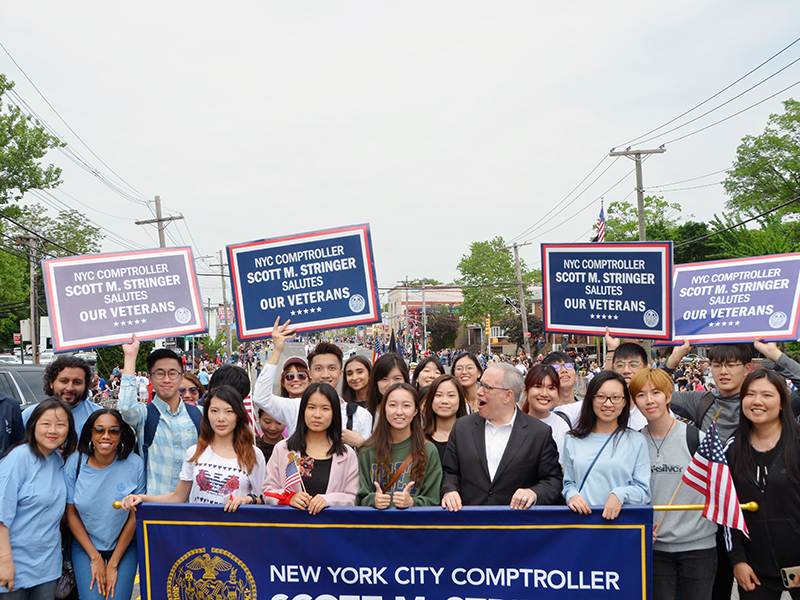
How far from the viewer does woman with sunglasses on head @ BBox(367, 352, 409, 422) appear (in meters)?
5.01

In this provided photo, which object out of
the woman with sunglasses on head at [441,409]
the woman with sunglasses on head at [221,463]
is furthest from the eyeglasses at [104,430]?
the woman with sunglasses on head at [441,409]

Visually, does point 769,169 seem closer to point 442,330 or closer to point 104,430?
point 442,330

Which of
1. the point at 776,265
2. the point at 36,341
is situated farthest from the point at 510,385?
the point at 36,341

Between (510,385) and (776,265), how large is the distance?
11.1 ft

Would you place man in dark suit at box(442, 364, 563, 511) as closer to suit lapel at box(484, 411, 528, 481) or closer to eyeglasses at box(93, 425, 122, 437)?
suit lapel at box(484, 411, 528, 481)

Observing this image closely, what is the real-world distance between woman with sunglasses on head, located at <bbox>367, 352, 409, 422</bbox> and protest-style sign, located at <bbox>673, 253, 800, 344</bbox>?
271cm

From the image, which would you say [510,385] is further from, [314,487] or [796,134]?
[796,134]

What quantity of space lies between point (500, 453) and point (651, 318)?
2.69 m

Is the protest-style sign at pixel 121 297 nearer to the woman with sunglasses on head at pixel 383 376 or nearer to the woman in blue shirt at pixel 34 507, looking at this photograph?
the woman in blue shirt at pixel 34 507

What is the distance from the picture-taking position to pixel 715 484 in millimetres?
3457

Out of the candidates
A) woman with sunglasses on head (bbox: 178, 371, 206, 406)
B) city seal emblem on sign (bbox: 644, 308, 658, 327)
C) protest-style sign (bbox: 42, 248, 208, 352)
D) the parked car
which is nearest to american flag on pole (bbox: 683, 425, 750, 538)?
city seal emblem on sign (bbox: 644, 308, 658, 327)

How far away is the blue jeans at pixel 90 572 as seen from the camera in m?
3.81

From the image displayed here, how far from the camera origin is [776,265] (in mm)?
5551

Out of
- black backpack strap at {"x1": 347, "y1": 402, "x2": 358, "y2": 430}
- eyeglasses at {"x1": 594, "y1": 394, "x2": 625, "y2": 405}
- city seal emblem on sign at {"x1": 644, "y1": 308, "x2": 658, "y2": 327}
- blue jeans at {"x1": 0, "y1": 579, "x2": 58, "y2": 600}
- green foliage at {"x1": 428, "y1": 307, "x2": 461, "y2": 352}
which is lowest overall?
green foliage at {"x1": 428, "y1": 307, "x2": 461, "y2": 352}
